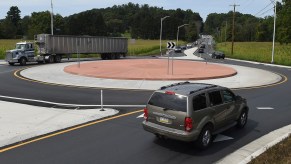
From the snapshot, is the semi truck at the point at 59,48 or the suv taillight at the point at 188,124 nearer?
the suv taillight at the point at 188,124

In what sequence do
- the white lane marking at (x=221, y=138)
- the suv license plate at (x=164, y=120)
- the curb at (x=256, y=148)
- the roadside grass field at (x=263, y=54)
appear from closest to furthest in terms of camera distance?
the curb at (x=256, y=148) < the suv license plate at (x=164, y=120) < the white lane marking at (x=221, y=138) < the roadside grass field at (x=263, y=54)

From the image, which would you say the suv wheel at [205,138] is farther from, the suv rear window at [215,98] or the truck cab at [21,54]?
the truck cab at [21,54]

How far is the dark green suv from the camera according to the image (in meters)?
8.98

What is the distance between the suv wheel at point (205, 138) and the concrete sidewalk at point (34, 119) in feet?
16.1

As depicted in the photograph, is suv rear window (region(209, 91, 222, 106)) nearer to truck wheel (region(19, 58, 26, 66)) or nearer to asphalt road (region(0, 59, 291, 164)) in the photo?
asphalt road (region(0, 59, 291, 164))

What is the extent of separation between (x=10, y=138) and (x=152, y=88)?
12.6m

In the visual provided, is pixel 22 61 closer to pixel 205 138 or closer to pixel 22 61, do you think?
pixel 22 61

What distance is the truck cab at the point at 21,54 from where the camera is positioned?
39750 mm

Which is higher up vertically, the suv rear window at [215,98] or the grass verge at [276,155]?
the suv rear window at [215,98]

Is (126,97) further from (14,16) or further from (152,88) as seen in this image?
(14,16)

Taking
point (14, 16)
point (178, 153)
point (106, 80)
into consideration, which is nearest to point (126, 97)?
point (106, 80)

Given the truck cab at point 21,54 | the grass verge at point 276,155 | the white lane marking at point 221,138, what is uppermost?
the truck cab at point 21,54

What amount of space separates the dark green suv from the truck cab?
3390 centimetres

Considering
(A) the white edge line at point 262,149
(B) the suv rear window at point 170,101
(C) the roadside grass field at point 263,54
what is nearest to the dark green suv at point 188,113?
(B) the suv rear window at point 170,101
